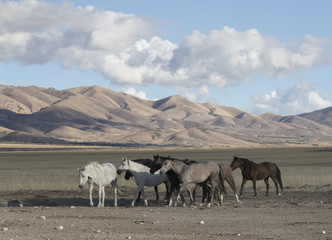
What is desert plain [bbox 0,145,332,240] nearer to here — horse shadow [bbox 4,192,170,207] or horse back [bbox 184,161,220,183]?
horse shadow [bbox 4,192,170,207]

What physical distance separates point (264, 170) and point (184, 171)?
6.27m

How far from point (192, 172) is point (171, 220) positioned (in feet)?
14.4

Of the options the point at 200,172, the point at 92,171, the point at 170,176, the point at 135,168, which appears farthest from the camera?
the point at 135,168

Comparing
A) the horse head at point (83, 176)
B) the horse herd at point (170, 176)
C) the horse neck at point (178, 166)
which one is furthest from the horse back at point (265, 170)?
the horse head at point (83, 176)

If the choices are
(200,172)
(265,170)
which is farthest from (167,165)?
(265,170)

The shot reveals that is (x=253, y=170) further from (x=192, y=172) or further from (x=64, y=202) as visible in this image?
(x=64, y=202)

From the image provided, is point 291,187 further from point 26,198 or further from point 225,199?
point 26,198

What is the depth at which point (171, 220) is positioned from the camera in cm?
1666

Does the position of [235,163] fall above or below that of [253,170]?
above

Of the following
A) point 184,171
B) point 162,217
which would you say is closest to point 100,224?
point 162,217

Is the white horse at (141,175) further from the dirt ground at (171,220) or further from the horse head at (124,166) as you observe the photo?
the dirt ground at (171,220)

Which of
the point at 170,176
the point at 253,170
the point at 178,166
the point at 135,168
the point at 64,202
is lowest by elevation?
the point at 64,202

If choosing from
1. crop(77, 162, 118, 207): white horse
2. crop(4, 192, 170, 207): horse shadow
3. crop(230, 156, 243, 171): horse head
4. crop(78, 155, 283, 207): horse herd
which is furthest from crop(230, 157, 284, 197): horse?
crop(77, 162, 118, 207): white horse

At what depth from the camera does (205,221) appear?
16.5m
